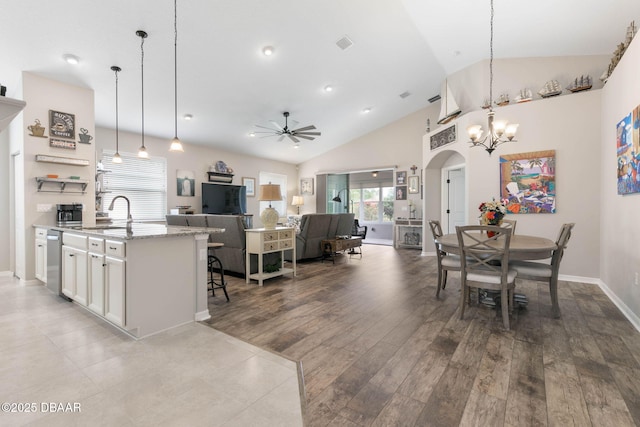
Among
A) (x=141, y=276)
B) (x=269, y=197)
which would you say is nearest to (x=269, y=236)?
(x=269, y=197)

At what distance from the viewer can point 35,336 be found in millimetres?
2506

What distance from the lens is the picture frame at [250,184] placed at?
336 inches

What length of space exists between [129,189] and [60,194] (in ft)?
6.20

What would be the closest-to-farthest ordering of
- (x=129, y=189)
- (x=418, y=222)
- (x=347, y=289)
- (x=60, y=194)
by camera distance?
(x=347, y=289), (x=60, y=194), (x=129, y=189), (x=418, y=222)

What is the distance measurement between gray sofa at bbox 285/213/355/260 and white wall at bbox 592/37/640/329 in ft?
13.9

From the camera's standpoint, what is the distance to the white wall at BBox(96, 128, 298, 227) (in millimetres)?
6059

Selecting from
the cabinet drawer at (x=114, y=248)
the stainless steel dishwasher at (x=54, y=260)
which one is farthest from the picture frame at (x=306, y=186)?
the cabinet drawer at (x=114, y=248)

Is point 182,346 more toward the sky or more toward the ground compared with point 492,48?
more toward the ground

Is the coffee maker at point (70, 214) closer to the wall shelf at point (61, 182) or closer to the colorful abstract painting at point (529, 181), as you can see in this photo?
the wall shelf at point (61, 182)

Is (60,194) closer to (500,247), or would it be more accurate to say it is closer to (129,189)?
(129,189)

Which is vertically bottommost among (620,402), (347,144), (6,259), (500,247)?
(620,402)

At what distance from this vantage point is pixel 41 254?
3.92 meters

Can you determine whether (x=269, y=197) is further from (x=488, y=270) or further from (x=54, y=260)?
(x=488, y=270)

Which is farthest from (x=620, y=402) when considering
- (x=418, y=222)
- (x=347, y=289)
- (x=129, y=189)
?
(x=129, y=189)
